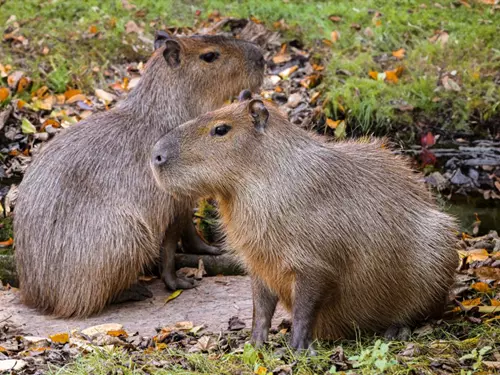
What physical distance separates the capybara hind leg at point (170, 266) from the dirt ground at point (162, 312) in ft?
0.21

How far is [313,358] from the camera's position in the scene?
190 inches

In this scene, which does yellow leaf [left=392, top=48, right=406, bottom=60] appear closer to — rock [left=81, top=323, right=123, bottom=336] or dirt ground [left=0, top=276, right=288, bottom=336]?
dirt ground [left=0, top=276, right=288, bottom=336]

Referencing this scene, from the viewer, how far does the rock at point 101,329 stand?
579cm

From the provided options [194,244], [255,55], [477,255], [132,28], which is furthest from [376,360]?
[132,28]

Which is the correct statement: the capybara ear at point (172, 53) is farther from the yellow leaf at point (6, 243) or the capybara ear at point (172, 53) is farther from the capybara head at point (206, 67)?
the yellow leaf at point (6, 243)

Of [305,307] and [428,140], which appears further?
[428,140]

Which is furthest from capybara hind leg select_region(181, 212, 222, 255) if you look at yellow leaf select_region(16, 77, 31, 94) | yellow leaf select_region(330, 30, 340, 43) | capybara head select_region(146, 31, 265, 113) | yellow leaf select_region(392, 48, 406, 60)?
yellow leaf select_region(330, 30, 340, 43)

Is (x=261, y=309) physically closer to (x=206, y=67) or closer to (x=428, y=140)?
(x=206, y=67)

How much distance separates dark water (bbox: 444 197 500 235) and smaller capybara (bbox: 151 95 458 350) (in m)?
2.27

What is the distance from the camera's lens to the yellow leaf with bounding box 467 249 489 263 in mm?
6410

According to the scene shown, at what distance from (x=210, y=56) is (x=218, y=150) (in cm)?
174

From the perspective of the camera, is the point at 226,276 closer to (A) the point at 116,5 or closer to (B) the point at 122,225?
(B) the point at 122,225

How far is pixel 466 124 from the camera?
8.12m

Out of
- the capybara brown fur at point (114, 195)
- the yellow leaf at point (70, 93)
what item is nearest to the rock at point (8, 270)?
the capybara brown fur at point (114, 195)
